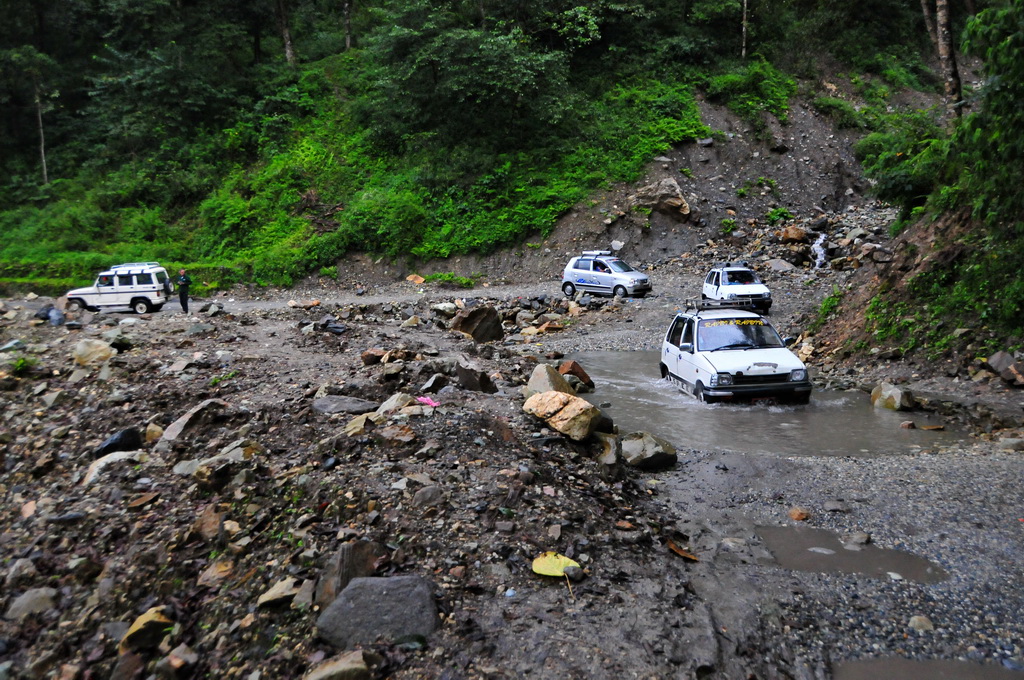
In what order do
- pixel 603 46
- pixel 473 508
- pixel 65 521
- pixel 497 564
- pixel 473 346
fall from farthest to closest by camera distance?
pixel 603 46
pixel 473 346
pixel 65 521
pixel 473 508
pixel 497 564

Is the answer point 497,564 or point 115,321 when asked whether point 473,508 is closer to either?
point 497,564

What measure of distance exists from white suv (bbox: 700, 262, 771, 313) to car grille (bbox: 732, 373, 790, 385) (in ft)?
32.2

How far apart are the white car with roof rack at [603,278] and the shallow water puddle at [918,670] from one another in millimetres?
19842

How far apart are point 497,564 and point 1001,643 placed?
336cm

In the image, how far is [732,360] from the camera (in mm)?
10836

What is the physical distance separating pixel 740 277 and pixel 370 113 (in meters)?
22.9

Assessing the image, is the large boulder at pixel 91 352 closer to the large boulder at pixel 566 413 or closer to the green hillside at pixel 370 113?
the large boulder at pixel 566 413

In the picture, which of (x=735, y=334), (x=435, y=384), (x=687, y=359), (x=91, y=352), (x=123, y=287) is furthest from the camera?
(x=123, y=287)

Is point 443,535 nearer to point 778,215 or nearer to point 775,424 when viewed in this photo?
point 775,424

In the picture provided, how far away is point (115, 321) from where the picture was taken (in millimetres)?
16859

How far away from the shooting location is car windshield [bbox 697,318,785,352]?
37.3 ft

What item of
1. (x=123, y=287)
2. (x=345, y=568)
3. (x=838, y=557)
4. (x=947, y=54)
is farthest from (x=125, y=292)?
(x=947, y=54)

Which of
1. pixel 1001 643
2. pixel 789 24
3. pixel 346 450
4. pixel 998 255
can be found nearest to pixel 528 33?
pixel 789 24

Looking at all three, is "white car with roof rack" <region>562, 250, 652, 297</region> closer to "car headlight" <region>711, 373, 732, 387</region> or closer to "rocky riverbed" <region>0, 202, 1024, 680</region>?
"rocky riverbed" <region>0, 202, 1024, 680</region>
